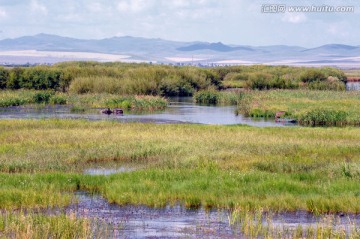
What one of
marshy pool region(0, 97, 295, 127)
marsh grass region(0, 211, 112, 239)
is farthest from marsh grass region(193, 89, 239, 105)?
marsh grass region(0, 211, 112, 239)

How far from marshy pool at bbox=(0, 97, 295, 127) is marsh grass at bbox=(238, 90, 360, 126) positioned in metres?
1.53

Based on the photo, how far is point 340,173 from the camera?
21641 mm

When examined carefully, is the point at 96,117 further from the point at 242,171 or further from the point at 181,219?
the point at 181,219

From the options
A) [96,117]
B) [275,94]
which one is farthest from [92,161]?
[275,94]

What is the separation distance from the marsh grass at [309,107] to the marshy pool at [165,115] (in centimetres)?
153

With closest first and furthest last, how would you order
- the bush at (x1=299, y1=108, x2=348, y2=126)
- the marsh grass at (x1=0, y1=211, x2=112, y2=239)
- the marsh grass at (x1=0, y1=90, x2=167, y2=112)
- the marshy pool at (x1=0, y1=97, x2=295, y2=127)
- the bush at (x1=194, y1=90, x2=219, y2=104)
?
the marsh grass at (x1=0, y1=211, x2=112, y2=239), the bush at (x1=299, y1=108, x2=348, y2=126), the marshy pool at (x1=0, y1=97, x2=295, y2=127), the marsh grass at (x1=0, y1=90, x2=167, y2=112), the bush at (x1=194, y1=90, x2=219, y2=104)

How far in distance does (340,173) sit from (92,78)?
56.9 meters

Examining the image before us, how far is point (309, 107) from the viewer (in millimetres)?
51406

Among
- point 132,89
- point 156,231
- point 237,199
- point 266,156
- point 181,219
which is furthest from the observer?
point 132,89

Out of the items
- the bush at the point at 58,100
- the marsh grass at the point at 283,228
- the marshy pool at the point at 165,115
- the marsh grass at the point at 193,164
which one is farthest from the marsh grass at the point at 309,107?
the marsh grass at the point at 283,228

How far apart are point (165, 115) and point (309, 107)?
1028 cm

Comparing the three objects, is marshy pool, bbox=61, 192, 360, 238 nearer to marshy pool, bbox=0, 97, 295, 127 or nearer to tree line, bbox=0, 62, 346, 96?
marshy pool, bbox=0, 97, 295, 127

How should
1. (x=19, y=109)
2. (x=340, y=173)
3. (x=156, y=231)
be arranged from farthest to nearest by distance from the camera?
(x=19, y=109), (x=340, y=173), (x=156, y=231)

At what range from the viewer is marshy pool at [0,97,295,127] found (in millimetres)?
45938
